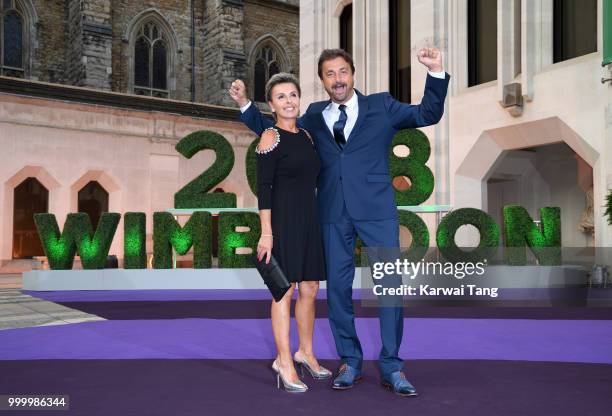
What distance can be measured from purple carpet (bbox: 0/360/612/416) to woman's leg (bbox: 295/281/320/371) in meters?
0.19

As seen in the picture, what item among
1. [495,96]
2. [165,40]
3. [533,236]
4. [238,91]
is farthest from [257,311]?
[165,40]

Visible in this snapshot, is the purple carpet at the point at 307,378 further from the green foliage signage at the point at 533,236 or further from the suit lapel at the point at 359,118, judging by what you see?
the green foliage signage at the point at 533,236

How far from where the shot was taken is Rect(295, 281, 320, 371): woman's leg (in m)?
4.40

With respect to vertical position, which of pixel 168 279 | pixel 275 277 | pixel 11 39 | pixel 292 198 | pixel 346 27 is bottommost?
pixel 168 279

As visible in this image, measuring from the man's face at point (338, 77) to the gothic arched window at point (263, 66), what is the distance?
28270mm

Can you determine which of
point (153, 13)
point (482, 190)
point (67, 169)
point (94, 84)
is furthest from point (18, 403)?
point (153, 13)

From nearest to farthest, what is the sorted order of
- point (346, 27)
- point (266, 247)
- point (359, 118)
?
point (266, 247) < point (359, 118) < point (346, 27)

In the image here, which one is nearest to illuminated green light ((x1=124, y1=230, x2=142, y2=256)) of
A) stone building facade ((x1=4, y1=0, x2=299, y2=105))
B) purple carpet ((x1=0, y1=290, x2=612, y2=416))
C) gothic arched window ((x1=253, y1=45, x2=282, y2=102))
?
purple carpet ((x1=0, y1=290, x2=612, y2=416))

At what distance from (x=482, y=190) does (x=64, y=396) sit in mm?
15185

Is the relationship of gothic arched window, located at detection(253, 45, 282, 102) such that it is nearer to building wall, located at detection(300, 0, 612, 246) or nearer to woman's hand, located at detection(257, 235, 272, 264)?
building wall, located at detection(300, 0, 612, 246)

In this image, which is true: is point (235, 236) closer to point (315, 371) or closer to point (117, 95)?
point (315, 371)

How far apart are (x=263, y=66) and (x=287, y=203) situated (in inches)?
1160

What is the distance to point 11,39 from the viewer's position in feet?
86.2

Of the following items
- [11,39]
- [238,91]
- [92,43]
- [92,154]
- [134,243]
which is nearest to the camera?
[238,91]
